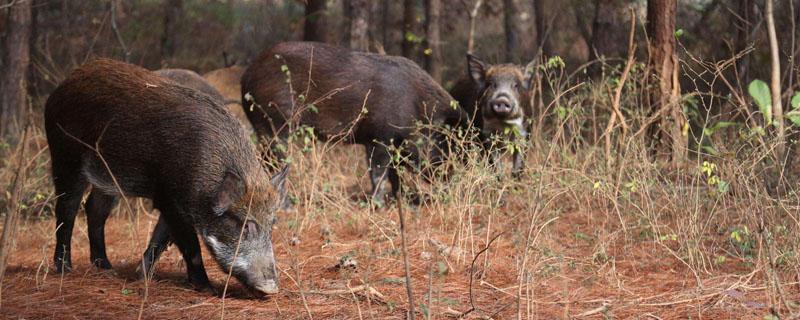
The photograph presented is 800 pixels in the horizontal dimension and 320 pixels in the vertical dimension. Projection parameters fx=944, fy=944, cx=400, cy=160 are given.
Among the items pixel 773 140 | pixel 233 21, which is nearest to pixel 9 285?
pixel 773 140

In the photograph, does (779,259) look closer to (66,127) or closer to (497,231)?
(497,231)

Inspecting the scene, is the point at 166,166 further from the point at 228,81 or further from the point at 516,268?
the point at 228,81

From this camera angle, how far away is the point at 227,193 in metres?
5.32

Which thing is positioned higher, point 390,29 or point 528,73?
point 528,73

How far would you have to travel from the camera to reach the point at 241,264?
5258 mm

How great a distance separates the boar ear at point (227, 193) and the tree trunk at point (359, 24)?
749 centimetres

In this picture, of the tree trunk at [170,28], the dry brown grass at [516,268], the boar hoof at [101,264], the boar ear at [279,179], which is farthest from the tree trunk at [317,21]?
the boar ear at [279,179]

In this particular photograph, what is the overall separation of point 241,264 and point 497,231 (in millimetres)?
2417

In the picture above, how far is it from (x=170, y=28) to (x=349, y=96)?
12.5 m

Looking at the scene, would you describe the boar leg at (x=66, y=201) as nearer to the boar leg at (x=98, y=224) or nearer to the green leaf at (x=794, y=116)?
the boar leg at (x=98, y=224)

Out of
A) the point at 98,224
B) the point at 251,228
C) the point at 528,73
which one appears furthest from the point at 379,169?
the point at 251,228

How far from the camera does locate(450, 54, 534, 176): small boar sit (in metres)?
8.86

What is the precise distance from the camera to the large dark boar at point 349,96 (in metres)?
9.30

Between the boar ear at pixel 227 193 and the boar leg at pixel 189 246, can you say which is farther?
the boar leg at pixel 189 246
